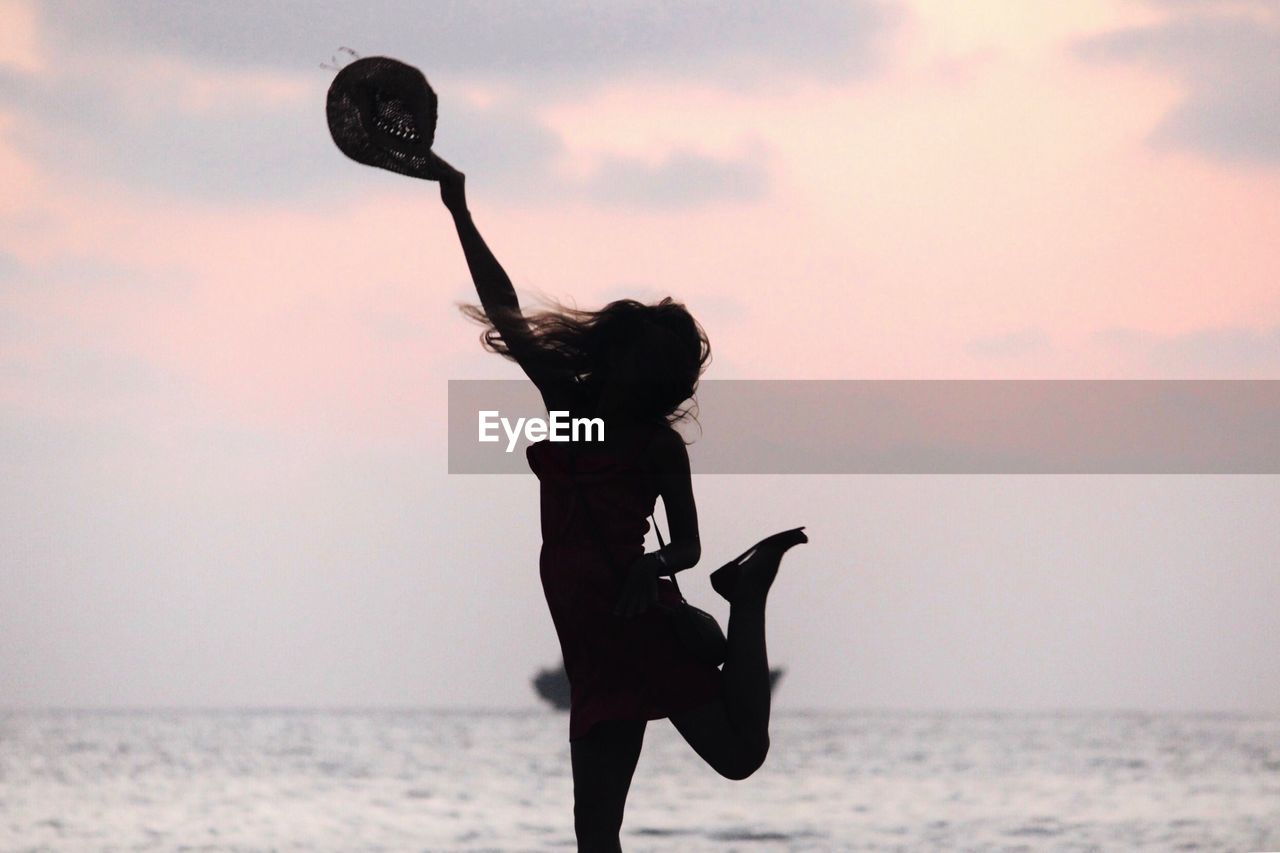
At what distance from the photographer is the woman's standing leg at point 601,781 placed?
12.0 feet

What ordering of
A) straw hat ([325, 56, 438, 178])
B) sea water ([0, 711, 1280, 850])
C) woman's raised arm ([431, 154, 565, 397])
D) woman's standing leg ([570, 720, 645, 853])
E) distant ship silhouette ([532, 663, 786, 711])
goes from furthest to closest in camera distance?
distant ship silhouette ([532, 663, 786, 711]) → sea water ([0, 711, 1280, 850]) → straw hat ([325, 56, 438, 178]) → woman's raised arm ([431, 154, 565, 397]) → woman's standing leg ([570, 720, 645, 853])

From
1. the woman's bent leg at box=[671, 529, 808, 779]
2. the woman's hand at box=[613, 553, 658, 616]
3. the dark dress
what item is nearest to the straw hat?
the dark dress

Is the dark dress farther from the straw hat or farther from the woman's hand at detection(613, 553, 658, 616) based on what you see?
the straw hat

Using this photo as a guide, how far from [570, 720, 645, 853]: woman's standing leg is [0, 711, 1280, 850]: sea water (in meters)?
6.99

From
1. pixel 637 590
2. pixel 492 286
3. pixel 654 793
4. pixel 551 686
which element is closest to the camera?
pixel 637 590

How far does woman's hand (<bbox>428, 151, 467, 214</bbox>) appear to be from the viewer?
154 inches

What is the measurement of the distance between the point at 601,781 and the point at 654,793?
13.6 meters

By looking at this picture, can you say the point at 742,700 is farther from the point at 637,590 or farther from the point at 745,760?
the point at 637,590

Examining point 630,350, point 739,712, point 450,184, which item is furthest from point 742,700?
point 450,184

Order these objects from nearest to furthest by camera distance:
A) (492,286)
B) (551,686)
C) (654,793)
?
(492,286) → (654,793) → (551,686)

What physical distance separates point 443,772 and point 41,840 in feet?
33.3

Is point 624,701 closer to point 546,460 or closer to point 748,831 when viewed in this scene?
point 546,460

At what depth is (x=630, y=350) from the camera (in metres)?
3.79

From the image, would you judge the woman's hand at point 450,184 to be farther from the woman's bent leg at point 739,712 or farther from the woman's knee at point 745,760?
the woman's knee at point 745,760
